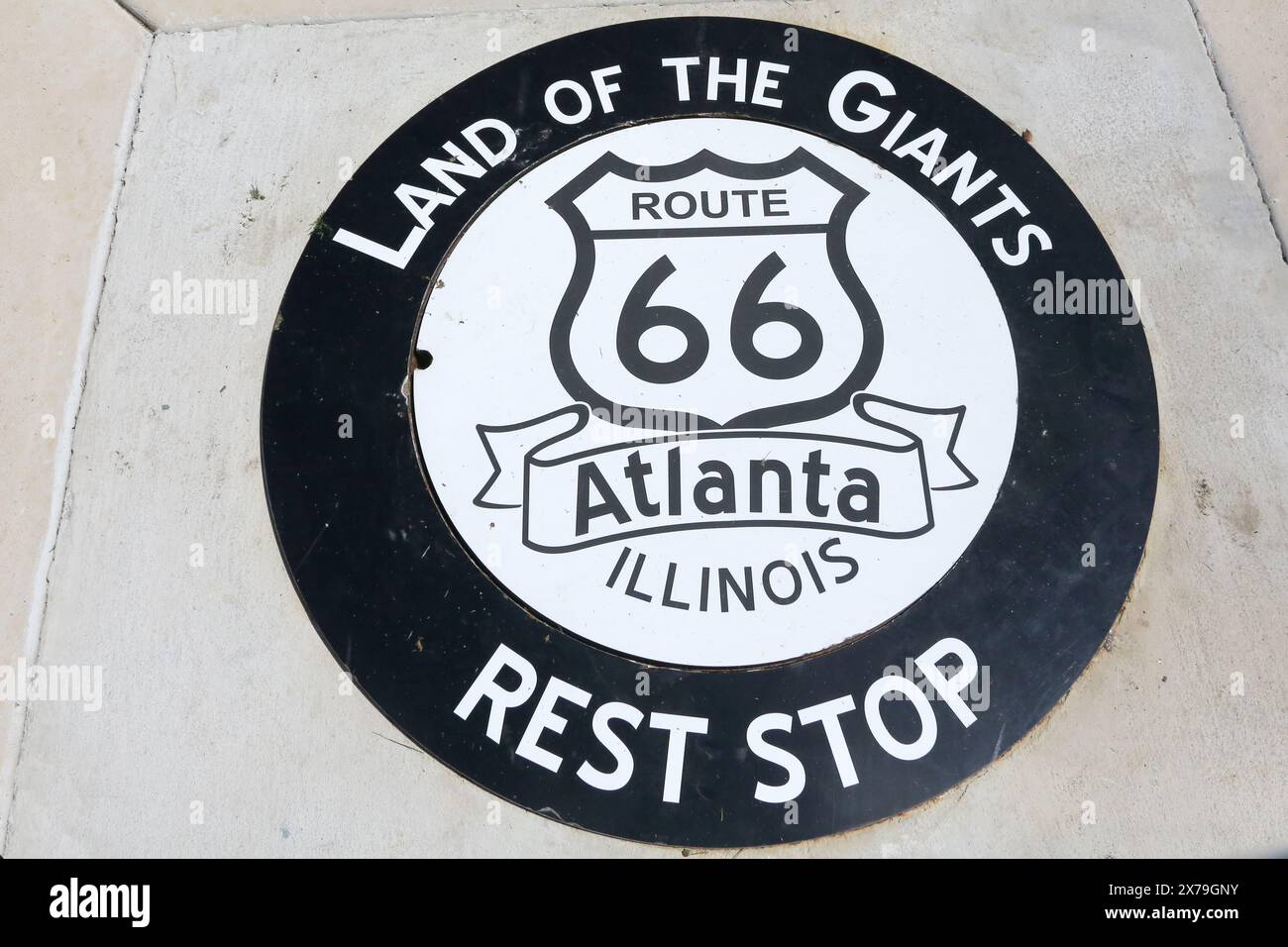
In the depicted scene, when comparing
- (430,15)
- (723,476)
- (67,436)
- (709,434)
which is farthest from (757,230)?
(67,436)

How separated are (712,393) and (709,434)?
0.12 m

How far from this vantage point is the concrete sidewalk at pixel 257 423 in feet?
7.47

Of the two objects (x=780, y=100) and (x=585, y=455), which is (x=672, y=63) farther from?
(x=585, y=455)

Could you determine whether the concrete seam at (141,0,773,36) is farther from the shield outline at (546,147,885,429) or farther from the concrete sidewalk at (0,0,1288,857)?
the shield outline at (546,147,885,429)

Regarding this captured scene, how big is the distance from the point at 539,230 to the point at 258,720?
4.79ft

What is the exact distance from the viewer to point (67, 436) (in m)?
2.61

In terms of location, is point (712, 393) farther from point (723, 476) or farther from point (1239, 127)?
point (1239, 127)

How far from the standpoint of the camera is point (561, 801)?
7.37 feet

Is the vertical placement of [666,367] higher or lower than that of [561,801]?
higher

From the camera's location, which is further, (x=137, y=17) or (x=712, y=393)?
(x=137, y=17)

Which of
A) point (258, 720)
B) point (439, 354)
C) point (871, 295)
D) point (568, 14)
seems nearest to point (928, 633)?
point (871, 295)

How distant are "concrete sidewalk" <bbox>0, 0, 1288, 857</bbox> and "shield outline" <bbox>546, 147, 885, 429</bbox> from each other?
55cm

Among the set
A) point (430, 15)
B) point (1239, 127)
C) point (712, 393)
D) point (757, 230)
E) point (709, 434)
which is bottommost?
point (709, 434)

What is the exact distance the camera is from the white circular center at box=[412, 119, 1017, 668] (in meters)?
2.38
